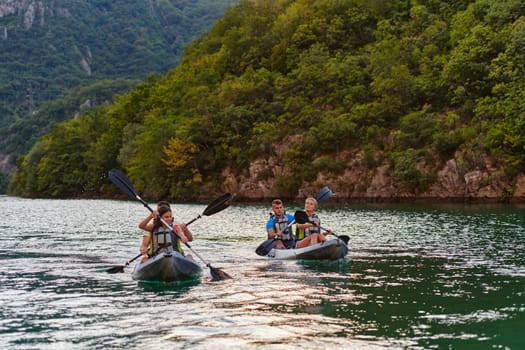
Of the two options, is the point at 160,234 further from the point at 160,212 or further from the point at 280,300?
the point at 280,300

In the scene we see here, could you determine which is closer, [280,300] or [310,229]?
[280,300]

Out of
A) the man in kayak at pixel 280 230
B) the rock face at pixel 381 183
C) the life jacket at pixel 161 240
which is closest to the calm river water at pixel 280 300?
the life jacket at pixel 161 240

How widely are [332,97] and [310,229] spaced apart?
62068mm

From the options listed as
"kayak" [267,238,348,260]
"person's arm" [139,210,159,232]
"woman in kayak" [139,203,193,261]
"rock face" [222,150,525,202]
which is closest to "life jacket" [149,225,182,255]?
"woman in kayak" [139,203,193,261]

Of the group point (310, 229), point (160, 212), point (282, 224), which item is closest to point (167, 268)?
point (160, 212)

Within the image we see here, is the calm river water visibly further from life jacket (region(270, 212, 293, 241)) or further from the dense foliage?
the dense foliage

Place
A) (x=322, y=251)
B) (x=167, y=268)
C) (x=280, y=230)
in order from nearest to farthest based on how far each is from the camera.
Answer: (x=167, y=268) → (x=322, y=251) → (x=280, y=230)

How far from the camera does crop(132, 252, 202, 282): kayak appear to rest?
1688 centimetres

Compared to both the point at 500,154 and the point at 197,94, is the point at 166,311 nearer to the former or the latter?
the point at 500,154

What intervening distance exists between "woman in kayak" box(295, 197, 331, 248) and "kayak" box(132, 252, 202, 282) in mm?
5080

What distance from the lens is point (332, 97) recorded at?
271 ft

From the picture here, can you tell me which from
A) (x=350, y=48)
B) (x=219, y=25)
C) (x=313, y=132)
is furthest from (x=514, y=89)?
(x=219, y=25)

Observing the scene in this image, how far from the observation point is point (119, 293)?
15.9 metres

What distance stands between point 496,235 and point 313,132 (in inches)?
1925
